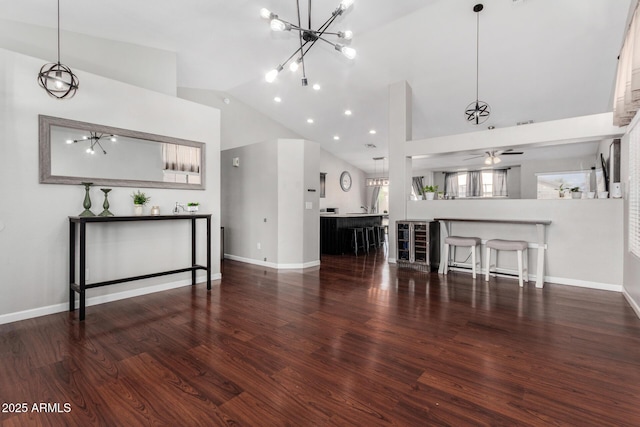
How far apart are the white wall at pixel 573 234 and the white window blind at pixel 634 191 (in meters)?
0.57

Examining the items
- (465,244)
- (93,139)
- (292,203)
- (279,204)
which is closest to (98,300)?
(93,139)

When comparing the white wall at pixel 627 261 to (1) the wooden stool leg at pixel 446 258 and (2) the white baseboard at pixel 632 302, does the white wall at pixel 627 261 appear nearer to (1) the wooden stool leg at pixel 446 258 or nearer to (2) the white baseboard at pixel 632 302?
(2) the white baseboard at pixel 632 302

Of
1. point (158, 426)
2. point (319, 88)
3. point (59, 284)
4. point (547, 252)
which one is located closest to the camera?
point (158, 426)

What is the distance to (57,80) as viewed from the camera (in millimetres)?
3076

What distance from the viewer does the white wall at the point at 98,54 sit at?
140 inches

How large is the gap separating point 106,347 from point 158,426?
1.23 metres

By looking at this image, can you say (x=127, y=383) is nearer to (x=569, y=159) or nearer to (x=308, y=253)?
(x=308, y=253)

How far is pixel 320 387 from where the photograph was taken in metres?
1.85

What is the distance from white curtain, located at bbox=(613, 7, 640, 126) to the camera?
2.43m

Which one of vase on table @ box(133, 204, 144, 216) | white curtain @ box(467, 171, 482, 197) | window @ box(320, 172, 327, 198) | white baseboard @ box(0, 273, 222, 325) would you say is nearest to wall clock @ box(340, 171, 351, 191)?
window @ box(320, 172, 327, 198)

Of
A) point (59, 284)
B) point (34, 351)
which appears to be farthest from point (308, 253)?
point (34, 351)

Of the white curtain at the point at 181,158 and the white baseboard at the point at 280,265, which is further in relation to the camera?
the white baseboard at the point at 280,265

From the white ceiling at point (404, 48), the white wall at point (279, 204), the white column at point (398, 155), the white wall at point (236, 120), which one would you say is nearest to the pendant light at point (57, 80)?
the white ceiling at point (404, 48)

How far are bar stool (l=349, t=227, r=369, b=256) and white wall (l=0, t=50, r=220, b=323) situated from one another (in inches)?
165
